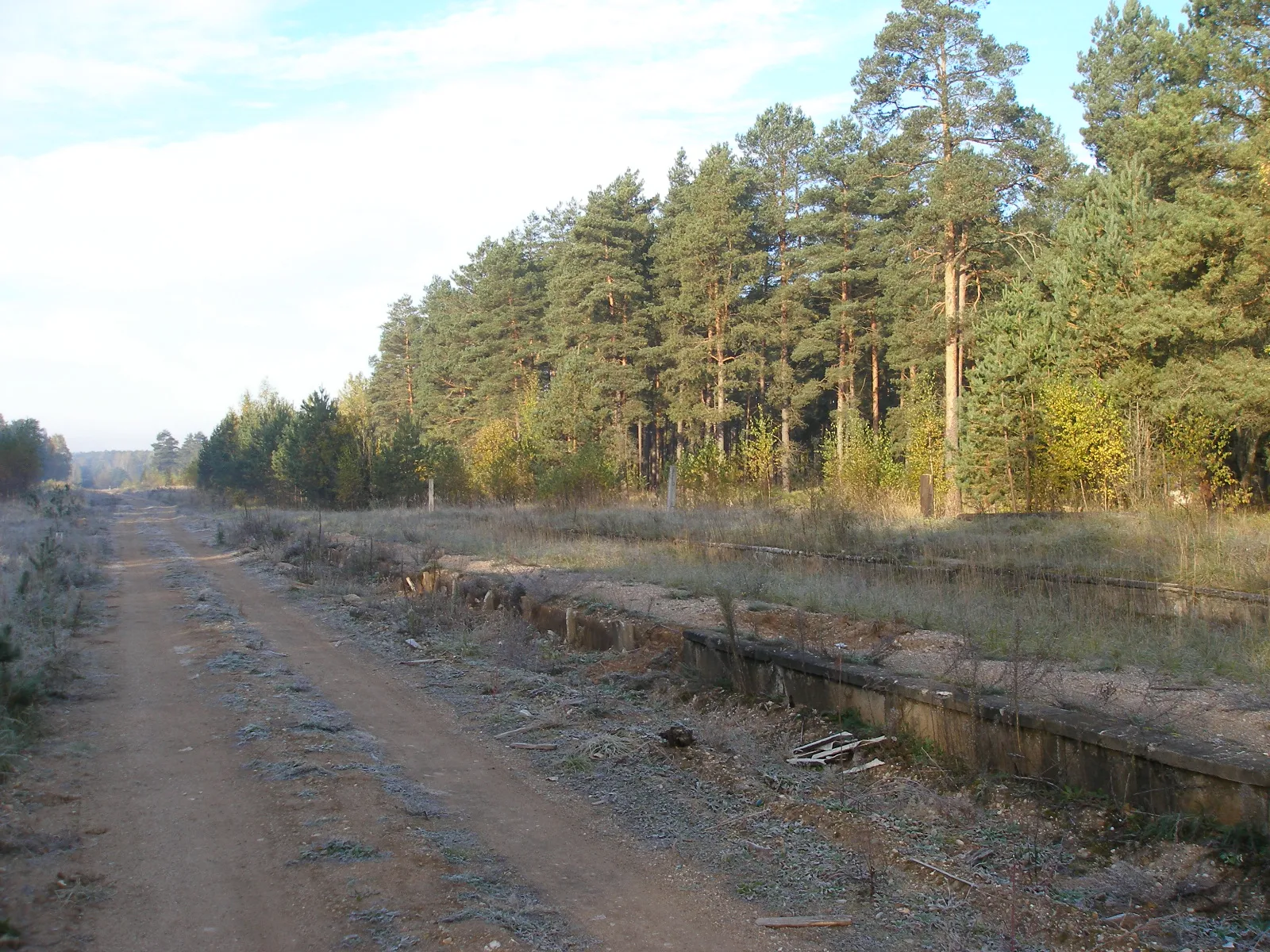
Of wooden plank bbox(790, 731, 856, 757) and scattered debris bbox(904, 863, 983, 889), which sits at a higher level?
wooden plank bbox(790, 731, 856, 757)

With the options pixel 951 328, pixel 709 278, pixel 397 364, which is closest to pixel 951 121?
pixel 951 328

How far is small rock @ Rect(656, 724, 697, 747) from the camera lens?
6273 mm

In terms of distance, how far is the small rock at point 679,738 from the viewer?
20.6 feet

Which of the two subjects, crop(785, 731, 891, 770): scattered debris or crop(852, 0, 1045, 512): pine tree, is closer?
crop(785, 731, 891, 770): scattered debris

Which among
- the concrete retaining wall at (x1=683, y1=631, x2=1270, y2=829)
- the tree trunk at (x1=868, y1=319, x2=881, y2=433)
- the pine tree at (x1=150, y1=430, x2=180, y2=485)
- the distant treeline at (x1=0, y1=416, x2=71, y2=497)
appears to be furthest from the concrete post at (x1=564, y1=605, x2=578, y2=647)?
the pine tree at (x1=150, y1=430, x2=180, y2=485)

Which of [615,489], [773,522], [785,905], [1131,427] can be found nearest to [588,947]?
[785,905]

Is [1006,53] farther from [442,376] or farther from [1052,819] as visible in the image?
[442,376]

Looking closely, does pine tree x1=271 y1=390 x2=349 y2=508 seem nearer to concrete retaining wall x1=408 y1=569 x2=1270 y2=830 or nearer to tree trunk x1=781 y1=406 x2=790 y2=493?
tree trunk x1=781 y1=406 x2=790 y2=493

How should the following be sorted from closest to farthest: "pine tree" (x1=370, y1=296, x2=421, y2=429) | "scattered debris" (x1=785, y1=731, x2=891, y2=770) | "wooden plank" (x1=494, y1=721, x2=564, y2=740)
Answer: "scattered debris" (x1=785, y1=731, x2=891, y2=770) → "wooden plank" (x1=494, y1=721, x2=564, y2=740) → "pine tree" (x1=370, y1=296, x2=421, y2=429)

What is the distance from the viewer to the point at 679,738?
628 centimetres

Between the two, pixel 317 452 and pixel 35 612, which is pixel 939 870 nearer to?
pixel 35 612

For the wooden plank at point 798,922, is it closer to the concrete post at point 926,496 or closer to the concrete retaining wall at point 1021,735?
the concrete retaining wall at point 1021,735

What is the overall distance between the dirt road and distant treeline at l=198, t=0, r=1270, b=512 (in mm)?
15500

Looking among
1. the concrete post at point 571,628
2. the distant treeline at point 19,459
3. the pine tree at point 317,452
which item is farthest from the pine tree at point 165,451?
the concrete post at point 571,628
